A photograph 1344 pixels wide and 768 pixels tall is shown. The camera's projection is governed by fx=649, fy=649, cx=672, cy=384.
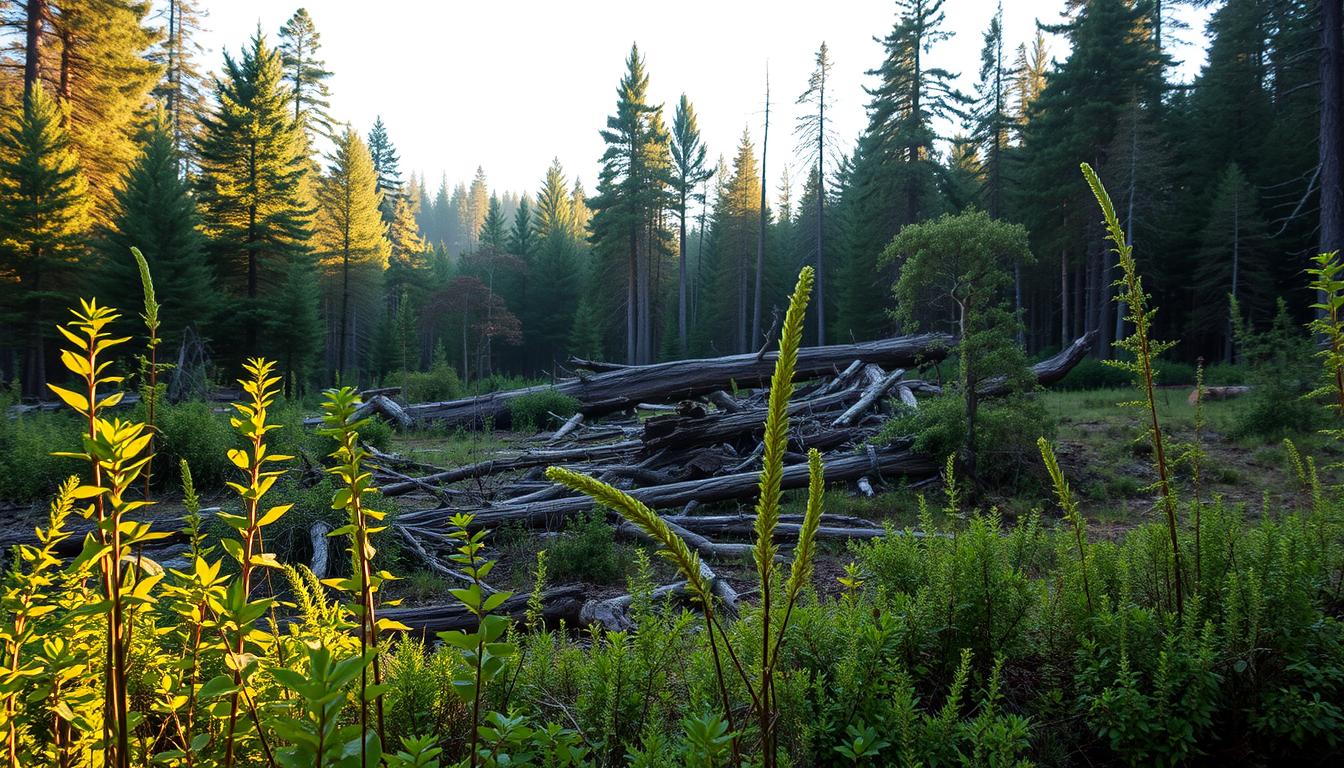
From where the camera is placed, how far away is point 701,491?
7.77 meters

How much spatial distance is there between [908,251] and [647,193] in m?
30.6

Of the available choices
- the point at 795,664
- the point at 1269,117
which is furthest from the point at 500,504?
the point at 1269,117

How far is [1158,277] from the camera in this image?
28203 mm

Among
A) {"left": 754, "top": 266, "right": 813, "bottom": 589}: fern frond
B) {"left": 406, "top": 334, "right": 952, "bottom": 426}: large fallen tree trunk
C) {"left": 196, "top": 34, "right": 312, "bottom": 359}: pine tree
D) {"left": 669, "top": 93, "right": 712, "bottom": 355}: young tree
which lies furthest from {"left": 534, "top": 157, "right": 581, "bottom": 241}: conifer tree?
{"left": 754, "top": 266, "right": 813, "bottom": 589}: fern frond

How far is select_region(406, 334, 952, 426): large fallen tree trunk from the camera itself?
13.1m

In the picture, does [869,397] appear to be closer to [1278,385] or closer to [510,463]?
[510,463]

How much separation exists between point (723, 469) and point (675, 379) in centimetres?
459

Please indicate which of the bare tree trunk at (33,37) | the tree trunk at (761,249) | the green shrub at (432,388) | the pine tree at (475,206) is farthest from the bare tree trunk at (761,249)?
the pine tree at (475,206)

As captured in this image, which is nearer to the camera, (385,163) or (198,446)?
(198,446)

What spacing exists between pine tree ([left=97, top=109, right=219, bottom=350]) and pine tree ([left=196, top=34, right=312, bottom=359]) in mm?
2485

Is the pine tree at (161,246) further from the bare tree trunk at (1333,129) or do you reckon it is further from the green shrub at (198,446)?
the bare tree trunk at (1333,129)

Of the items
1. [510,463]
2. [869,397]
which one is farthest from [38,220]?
[869,397]

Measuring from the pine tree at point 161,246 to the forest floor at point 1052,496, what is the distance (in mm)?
12394

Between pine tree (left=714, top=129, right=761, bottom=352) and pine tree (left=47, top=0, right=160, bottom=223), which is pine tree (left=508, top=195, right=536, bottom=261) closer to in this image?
pine tree (left=714, top=129, right=761, bottom=352)
